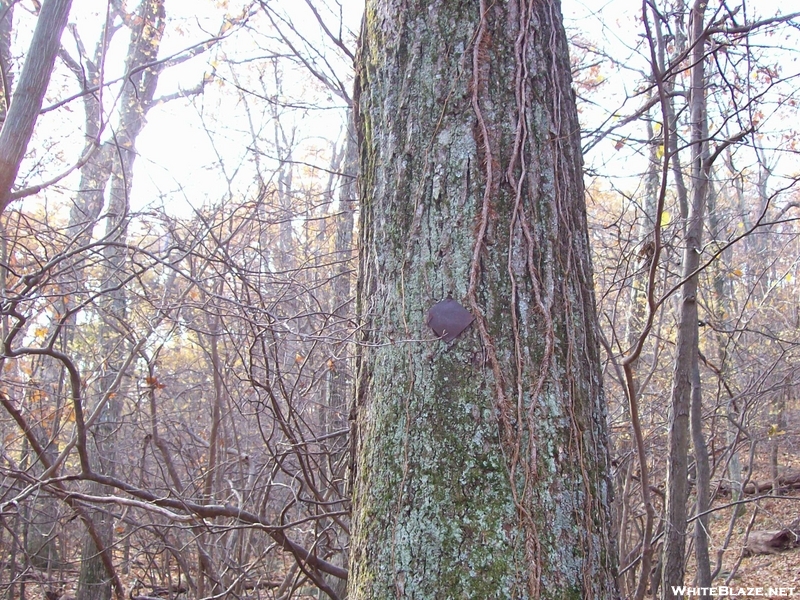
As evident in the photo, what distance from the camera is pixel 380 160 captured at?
169cm

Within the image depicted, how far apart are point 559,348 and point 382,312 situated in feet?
1.55

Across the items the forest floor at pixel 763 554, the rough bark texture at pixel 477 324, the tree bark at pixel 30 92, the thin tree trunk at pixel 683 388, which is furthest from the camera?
the forest floor at pixel 763 554

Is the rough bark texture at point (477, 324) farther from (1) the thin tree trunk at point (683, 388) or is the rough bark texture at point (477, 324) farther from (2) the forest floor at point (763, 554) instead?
(2) the forest floor at point (763, 554)

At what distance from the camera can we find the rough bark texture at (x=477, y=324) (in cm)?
135

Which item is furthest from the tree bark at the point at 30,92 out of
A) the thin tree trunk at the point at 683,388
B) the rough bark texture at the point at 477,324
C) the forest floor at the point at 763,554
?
the forest floor at the point at 763,554

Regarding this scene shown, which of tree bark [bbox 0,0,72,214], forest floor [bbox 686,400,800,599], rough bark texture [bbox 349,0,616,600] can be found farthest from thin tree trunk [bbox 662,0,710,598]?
tree bark [bbox 0,0,72,214]

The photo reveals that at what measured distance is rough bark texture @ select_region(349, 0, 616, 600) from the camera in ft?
4.44

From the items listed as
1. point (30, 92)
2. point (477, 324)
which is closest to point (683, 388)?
point (477, 324)

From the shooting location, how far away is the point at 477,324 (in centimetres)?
145

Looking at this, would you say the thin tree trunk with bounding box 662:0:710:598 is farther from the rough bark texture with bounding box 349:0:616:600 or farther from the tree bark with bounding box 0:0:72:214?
the tree bark with bounding box 0:0:72:214

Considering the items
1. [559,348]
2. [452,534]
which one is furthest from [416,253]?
[452,534]

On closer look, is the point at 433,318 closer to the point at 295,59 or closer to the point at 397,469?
the point at 397,469

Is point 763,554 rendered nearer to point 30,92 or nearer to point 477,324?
point 477,324

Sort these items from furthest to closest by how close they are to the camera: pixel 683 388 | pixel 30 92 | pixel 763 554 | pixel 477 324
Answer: pixel 763 554 < pixel 683 388 < pixel 30 92 < pixel 477 324
